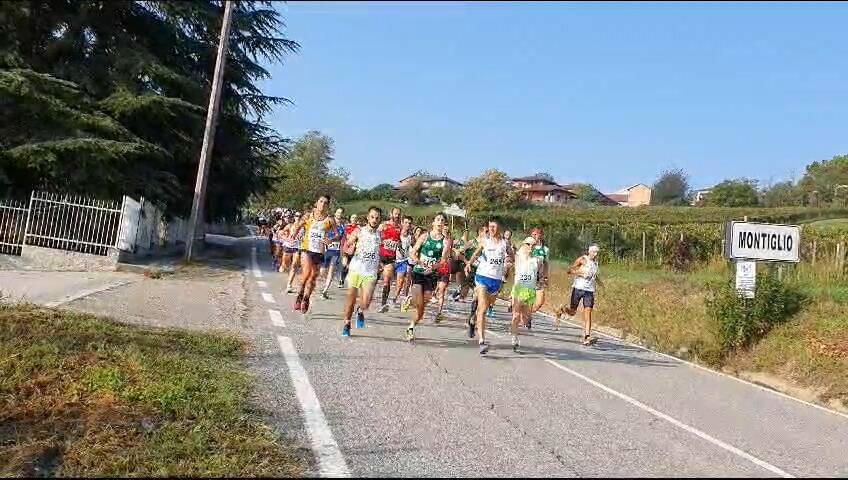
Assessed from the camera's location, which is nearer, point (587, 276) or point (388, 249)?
point (587, 276)

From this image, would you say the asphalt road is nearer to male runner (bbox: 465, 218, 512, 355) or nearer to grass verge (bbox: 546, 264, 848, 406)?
male runner (bbox: 465, 218, 512, 355)

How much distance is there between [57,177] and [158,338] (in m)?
13.5

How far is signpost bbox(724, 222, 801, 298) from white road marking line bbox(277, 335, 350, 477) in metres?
7.80

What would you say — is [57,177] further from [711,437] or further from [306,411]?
[711,437]

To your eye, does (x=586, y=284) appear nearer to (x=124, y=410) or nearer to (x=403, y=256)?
(x=403, y=256)

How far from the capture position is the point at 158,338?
8.53 m

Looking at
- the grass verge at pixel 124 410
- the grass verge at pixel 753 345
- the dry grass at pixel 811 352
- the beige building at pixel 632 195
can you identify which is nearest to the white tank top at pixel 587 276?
the grass verge at pixel 753 345

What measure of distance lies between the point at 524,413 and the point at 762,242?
7699 millimetres

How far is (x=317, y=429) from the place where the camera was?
5.78m

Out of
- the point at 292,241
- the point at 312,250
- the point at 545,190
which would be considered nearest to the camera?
the point at 312,250

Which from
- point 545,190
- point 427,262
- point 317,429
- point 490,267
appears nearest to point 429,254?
point 427,262

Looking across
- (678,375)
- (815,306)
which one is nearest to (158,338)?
(678,375)

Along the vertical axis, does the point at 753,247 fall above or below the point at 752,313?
above

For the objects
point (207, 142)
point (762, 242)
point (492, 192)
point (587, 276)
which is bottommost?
point (587, 276)
